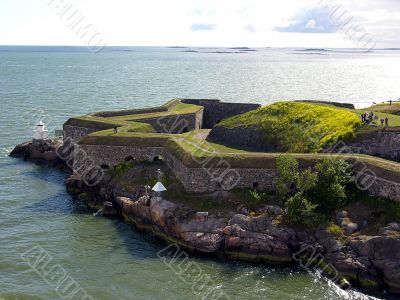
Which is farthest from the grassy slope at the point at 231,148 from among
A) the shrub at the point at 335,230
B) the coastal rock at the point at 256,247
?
the coastal rock at the point at 256,247

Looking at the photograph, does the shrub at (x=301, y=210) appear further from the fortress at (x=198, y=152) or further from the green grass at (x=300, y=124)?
the green grass at (x=300, y=124)

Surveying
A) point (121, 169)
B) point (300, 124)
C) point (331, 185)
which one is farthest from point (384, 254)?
point (121, 169)

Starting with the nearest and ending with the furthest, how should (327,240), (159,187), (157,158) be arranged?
(327,240) < (159,187) < (157,158)

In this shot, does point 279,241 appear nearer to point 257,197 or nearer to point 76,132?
point 257,197

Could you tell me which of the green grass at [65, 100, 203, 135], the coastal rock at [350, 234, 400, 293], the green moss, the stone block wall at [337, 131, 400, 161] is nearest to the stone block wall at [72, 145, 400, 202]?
the coastal rock at [350, 234, 400, 293]

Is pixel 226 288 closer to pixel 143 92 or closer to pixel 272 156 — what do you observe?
pixel 272 156

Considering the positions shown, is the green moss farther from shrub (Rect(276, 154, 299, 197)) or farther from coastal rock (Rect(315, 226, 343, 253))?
coastal rock (Rect(315, 226, 343, 253))
